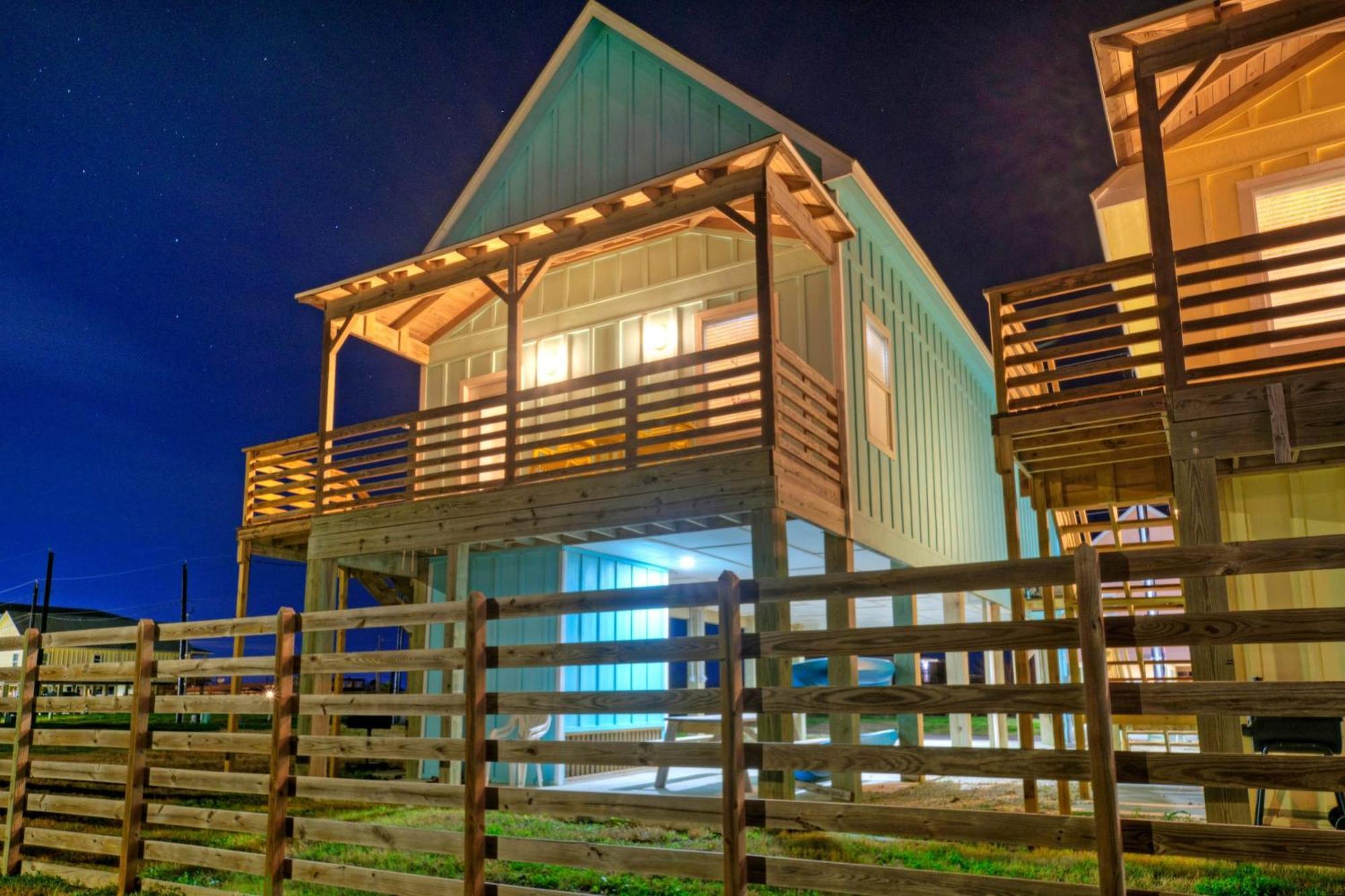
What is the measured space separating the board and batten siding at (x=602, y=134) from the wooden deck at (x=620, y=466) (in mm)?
2966

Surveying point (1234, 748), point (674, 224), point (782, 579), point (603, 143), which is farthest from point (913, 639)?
point (603, 143)

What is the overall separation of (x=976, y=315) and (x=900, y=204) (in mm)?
7317

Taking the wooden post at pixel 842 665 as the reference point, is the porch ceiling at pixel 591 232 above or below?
above

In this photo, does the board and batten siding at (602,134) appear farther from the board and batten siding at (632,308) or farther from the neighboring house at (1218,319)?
the neighboring house at (1218,319)

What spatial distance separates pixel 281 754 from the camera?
6984mm

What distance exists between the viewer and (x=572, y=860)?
5.80 m

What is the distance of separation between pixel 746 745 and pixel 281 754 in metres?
3.52

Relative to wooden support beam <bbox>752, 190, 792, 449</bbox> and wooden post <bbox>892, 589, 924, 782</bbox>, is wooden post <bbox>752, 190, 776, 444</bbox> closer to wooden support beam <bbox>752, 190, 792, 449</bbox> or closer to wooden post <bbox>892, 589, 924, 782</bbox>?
wooden support beam <bbox>752, 190, 792, 449</bbox>

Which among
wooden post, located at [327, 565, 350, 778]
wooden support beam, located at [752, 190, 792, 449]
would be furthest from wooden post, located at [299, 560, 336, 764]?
wooden support beam, located at [752, 190, 792, 449]

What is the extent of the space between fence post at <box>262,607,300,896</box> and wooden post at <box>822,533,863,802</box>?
235 inches

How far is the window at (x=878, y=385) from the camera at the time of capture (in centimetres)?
1486

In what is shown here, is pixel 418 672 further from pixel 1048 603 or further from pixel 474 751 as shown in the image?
pixel 474 751

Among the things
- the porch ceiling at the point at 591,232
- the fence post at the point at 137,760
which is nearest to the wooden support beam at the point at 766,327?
the porch ceiling at the point at 591,232

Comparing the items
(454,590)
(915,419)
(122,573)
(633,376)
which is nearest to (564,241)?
(633,376)
